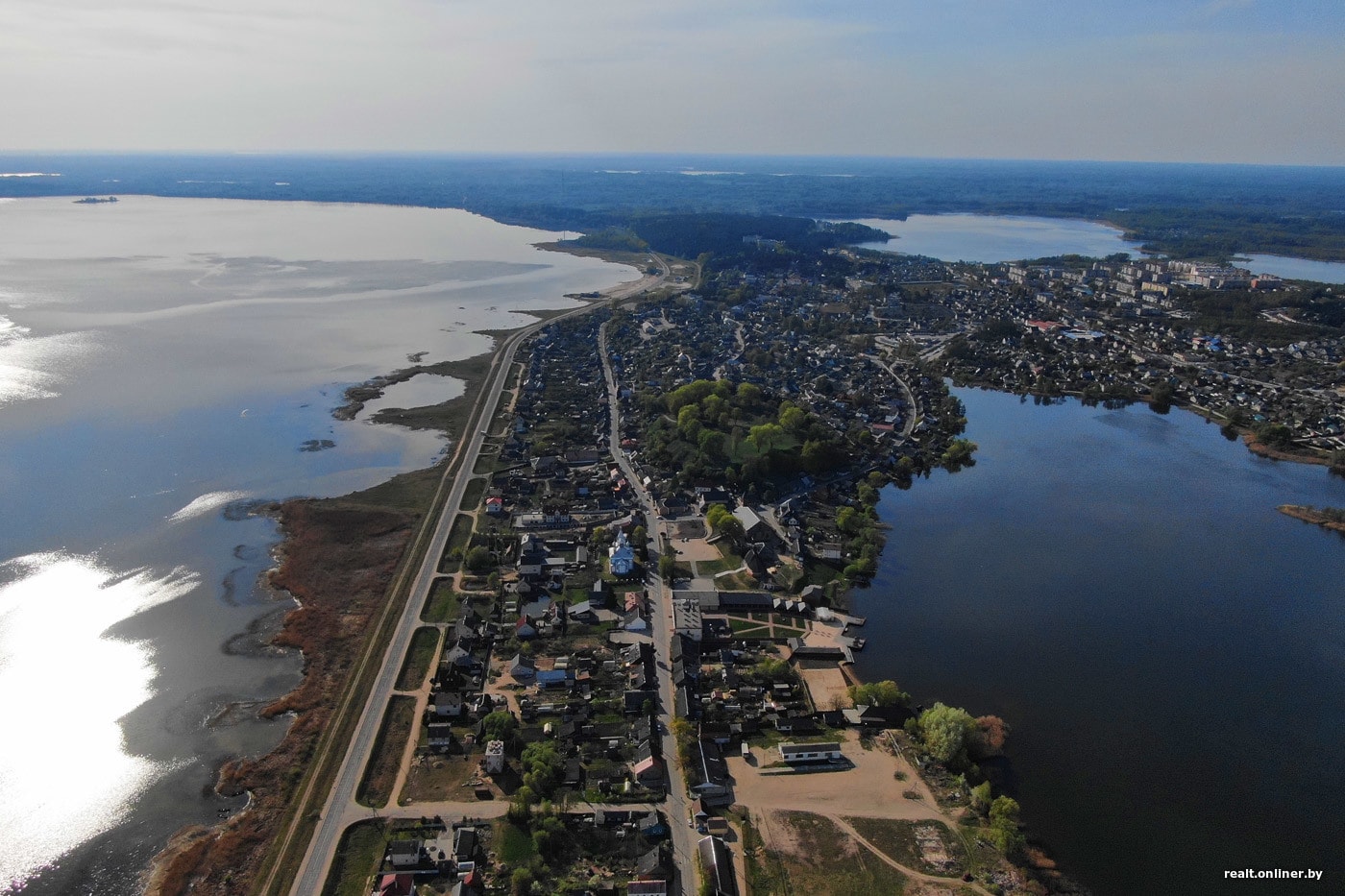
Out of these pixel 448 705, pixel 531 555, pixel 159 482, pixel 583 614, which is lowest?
pixel 448 705

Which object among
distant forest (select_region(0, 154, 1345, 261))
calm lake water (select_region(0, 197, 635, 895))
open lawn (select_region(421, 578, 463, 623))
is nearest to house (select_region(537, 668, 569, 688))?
open lawn (select_region(421, 578, 463, 623))

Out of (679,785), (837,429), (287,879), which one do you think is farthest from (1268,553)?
(287,879)

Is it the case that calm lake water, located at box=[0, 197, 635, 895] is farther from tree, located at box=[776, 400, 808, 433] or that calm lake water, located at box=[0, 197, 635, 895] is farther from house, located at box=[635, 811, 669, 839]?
tree, located at box=[776, 400, 808, 433]

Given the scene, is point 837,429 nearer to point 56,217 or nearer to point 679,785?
point 679,785

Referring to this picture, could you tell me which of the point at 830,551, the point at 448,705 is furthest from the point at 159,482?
the point at 830,551

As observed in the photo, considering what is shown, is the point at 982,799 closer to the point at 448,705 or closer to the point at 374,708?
the point at 448,705

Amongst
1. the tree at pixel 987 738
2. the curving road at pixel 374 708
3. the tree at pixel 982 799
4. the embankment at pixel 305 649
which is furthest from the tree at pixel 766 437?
the tree at pixel 982 799

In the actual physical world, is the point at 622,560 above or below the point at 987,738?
above
